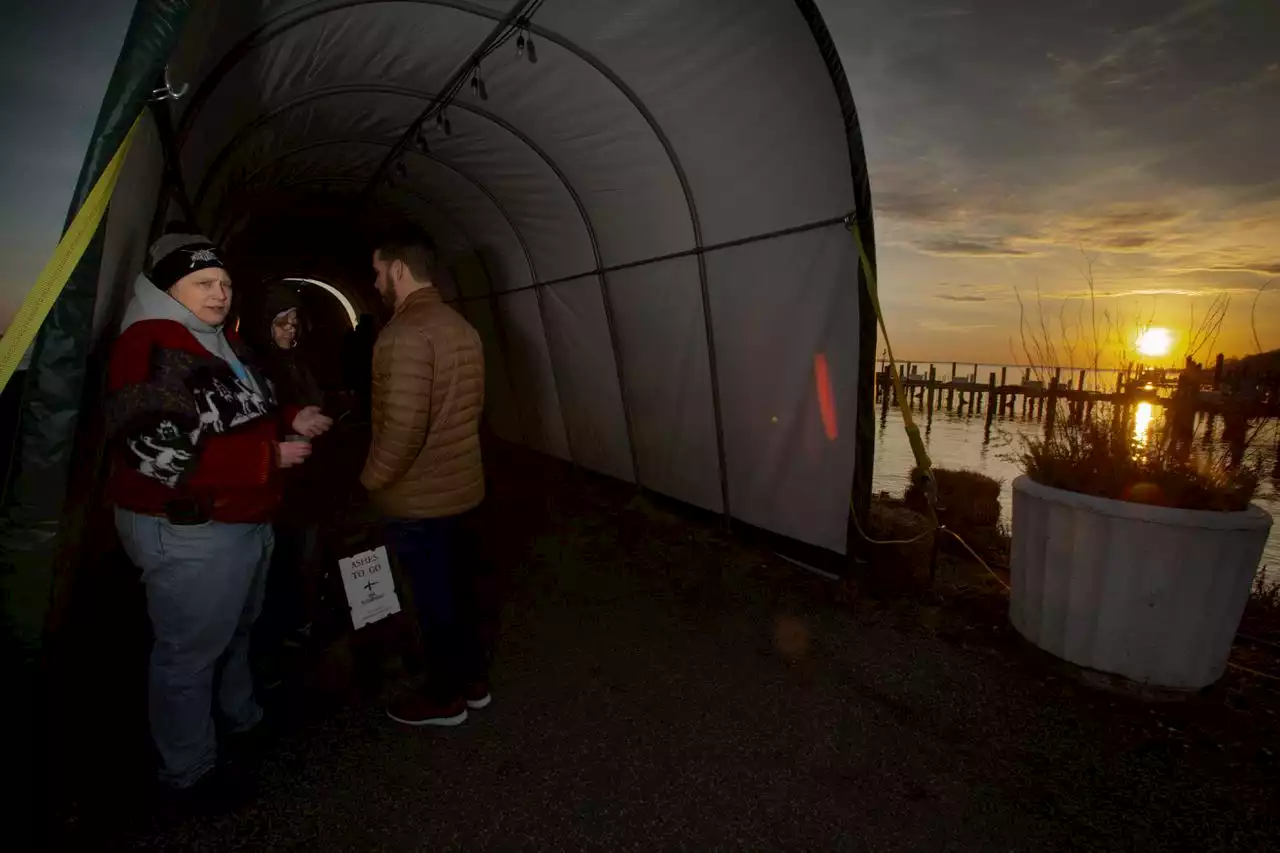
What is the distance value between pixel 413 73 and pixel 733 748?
589 centimetres

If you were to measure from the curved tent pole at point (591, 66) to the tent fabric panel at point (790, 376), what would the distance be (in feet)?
0.30

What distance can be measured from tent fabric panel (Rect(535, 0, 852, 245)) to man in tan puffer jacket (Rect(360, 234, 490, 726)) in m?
2.52

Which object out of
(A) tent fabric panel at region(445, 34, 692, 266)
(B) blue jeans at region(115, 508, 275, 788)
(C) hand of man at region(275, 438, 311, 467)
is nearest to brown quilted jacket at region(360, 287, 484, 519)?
(C) hand of man at region(275, 438, 311, 467)

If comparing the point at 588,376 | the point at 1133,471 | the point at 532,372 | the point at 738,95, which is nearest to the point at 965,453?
the point at 532,372

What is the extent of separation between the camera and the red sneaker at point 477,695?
3.53 metres

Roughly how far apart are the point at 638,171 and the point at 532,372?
481cm

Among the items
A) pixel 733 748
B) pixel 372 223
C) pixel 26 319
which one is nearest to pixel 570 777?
pixel 733 748

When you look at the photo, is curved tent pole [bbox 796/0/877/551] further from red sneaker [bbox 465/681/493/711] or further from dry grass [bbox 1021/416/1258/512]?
red sneaker [bbox 465/681/493/711]

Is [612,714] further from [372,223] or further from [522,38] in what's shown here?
[372,223]

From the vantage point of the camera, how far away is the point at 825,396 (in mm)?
5094

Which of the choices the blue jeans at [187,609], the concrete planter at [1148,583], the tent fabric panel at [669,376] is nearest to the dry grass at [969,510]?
the concrete planter at [1148,583]

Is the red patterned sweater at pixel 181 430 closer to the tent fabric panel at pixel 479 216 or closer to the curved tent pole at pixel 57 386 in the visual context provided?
the curved tent pole at pixel 57 386

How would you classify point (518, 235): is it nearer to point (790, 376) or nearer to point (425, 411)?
point (790, 376)

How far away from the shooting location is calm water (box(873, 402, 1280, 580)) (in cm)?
1265
